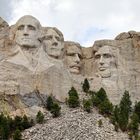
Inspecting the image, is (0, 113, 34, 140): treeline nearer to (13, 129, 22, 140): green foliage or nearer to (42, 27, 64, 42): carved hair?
(13, 129, 22, 140): green foliage

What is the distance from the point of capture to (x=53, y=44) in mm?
35969

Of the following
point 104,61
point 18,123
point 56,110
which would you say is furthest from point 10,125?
point 104,61

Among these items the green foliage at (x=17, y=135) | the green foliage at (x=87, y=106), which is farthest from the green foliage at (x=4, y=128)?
the green foliage at (x=87, y=106)

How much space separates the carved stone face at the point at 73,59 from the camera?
120 feet

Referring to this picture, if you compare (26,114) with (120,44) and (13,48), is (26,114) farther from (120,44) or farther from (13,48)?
(120,44)

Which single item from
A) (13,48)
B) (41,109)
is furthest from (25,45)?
(41,109)

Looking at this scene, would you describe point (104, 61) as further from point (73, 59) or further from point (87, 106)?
point (87, 106)

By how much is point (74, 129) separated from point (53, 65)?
3927mm

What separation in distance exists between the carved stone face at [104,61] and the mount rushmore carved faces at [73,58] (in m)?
0.70

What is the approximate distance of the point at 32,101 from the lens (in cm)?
3388

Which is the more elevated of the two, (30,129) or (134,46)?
(134,46)

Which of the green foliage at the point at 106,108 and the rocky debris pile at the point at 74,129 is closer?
the rocky debris pile at the point at 74,129

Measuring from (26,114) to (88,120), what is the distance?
220cm

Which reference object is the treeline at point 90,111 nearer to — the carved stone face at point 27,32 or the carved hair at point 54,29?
the carved hair at point 54,29
